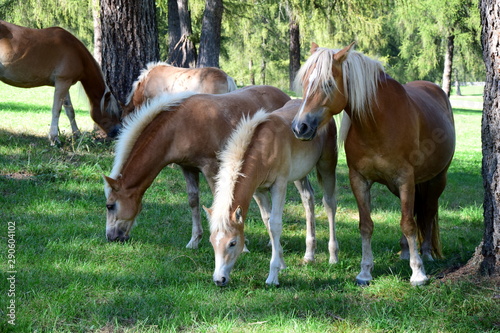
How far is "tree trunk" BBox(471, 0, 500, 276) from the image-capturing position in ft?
15.5

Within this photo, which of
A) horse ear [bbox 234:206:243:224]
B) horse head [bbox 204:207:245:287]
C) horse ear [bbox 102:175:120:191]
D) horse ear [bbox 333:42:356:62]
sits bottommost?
horse head [bbox 204:207:245:287]

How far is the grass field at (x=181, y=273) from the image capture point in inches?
163

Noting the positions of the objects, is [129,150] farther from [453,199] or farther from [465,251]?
[453,199]

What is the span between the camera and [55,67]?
9.83 m

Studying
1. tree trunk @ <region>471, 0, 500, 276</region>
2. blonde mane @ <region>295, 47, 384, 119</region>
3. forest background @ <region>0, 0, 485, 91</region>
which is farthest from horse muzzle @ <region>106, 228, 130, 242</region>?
tree trunk @ <region>471, 0, 500, 276</region>

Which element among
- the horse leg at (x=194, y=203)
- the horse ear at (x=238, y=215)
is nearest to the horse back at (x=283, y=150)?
the horse ear at (x=238, y=215)

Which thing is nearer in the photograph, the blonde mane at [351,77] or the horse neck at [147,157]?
the blonde mane at [351,77]

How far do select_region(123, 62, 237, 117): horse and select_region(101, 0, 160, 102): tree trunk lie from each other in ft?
2.93

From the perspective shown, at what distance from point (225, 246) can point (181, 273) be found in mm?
756

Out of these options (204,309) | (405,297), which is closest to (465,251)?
(405,297)

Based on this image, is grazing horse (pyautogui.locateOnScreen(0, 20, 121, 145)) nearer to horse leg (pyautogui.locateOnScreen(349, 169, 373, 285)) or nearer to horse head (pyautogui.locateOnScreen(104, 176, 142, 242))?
horse head (pyautogui.locateOnScreen(104, 176, 142, 242))

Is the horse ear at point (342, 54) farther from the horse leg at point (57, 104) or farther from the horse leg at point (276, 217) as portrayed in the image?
the horse leg at point (57, 104)

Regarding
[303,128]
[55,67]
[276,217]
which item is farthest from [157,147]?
[55,67]

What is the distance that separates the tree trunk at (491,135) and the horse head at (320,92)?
1228mm
